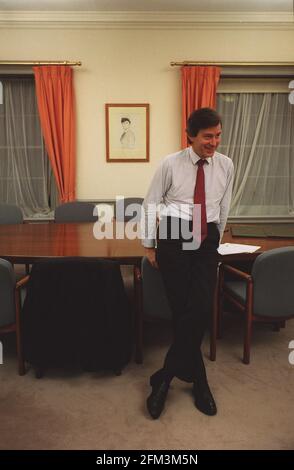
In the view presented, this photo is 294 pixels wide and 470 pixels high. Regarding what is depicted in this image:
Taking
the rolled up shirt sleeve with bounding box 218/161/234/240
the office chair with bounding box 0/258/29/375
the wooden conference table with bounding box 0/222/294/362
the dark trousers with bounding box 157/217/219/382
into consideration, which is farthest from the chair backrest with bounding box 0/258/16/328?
the rolled up shirt sleeve with bounding box 218/161/234/240

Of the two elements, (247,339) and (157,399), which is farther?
(247,339)

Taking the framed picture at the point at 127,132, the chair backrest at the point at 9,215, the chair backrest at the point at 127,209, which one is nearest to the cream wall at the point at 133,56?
the framed picture at the point at 127,132

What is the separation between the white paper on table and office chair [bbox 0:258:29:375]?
117 centimetres

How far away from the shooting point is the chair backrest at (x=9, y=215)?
137 inches

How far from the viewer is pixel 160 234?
178 cm

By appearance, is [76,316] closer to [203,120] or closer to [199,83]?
[203,120]

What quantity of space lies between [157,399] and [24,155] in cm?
356

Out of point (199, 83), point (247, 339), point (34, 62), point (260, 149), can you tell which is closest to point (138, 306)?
point (247, 339)

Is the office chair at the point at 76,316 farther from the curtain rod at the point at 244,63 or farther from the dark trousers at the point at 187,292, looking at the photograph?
the curtain rod at the point at 244,63

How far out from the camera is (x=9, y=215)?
348 cm

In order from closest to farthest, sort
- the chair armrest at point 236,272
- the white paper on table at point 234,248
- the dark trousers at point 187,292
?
the dark trousers at point 187,292 → the chair armrest at point 236,272 → the white paper on table at point 234,248

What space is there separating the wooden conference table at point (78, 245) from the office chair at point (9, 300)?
0.20 meters

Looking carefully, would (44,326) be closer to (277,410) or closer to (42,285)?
(42,285)

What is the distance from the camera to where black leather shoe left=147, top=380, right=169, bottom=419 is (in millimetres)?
1744
